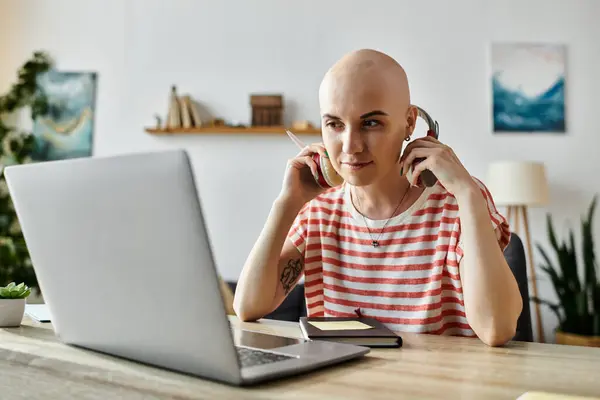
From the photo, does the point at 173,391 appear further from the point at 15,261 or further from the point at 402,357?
the point at 15,261

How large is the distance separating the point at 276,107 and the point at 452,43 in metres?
1.20

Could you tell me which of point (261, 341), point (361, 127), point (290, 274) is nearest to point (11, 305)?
point (261, 341)

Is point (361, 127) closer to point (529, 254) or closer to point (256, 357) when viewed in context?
point (256, 357)

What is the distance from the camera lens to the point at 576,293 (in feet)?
10.6

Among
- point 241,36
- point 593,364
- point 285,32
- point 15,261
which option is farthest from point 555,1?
point 15,261

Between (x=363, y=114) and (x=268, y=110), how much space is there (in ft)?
8.85

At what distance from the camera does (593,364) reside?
2.90 ft

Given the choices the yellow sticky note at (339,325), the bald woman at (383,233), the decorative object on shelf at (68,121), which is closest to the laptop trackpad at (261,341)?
the yellow sticky note at (339,325)

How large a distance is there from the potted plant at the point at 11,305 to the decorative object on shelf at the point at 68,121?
10.1 ft

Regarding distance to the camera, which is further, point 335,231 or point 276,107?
point 276,107

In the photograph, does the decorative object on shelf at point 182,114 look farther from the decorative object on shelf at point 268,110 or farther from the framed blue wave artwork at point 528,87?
the framed blue wave artwork at point 528,87

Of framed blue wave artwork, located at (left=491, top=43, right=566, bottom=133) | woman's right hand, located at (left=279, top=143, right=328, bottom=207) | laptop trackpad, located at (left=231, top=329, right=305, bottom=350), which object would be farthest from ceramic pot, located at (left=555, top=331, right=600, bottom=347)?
laptop trackpad, located at (left=231, top=329, right=305, bottom=350)

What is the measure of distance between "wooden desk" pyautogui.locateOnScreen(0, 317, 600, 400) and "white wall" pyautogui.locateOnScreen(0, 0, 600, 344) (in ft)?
9.54

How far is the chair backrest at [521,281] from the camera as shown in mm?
1498
